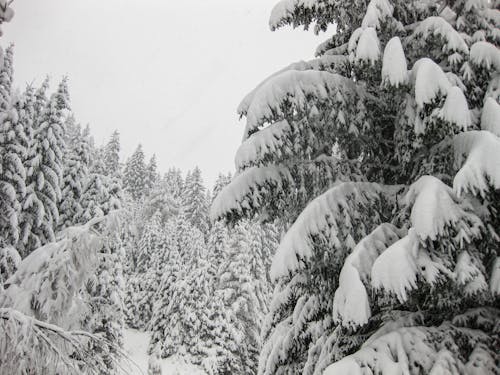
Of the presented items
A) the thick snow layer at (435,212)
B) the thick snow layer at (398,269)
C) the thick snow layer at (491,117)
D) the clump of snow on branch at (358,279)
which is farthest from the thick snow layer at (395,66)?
the thick snow layer at (398,269)

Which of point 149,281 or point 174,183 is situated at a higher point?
point 174,183

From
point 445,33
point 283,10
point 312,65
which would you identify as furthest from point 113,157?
point 445,33

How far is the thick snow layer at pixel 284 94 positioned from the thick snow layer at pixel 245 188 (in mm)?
636

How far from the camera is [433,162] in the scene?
5695 millimetres

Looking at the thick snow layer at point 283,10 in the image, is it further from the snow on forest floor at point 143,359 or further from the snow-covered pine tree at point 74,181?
the snow-covered pine tree at point 74,181

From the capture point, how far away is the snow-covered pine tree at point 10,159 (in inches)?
827

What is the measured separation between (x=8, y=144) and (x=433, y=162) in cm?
2180

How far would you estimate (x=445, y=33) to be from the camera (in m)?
5.57

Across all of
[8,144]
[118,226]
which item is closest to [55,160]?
[8,144]

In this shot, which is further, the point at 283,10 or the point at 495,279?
the point at 283,10

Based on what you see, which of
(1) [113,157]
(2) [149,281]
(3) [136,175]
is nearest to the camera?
(1) [113,157]

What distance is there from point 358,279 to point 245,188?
204cm

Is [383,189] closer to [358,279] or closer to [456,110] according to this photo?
[456,110]

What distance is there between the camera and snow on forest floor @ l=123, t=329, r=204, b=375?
105 ft
